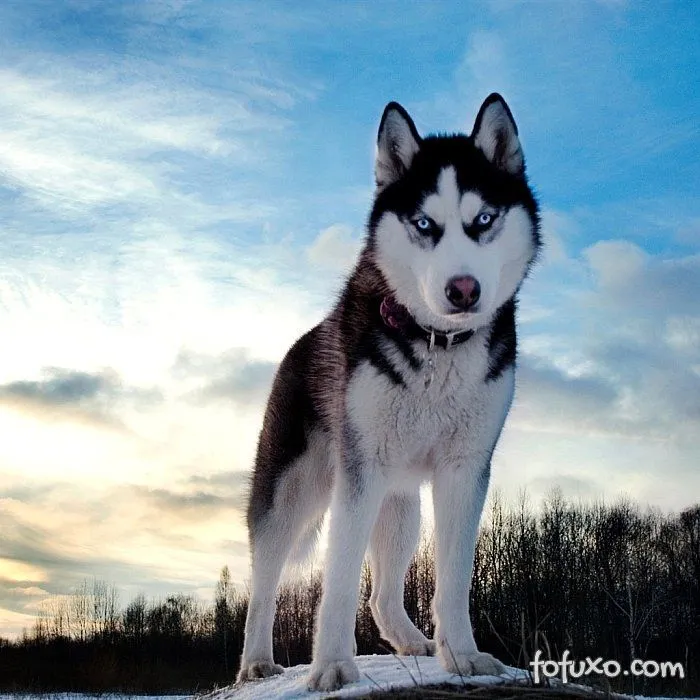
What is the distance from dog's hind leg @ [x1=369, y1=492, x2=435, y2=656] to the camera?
7.25m

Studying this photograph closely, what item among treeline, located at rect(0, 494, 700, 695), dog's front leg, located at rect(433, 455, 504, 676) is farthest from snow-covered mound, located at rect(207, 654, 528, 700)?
treeline, located at rect(0, 494, 700, 695)

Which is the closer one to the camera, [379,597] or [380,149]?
[380,149]

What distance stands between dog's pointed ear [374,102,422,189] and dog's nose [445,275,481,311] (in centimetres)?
126

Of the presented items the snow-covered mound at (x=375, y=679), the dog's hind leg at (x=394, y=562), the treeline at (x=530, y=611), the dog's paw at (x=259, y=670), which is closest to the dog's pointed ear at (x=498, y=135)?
the dog's hind leg at (x=394, y=562)

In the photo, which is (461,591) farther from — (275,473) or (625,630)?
(625,630)

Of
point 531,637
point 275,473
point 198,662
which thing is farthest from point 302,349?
point 198,662

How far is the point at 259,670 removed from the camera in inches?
287

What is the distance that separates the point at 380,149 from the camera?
6.29m

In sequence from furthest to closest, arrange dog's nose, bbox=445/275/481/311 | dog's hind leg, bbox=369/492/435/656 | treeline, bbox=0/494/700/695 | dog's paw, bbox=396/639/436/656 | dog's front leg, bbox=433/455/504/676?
1. treeline, bbox=0/494/700/695
2. dog's hind leg, bbox=369/492/435/656
3. dog's paw, bbox=396/639/436/656
4. dog's front leg, bbox=433/455/504/676
5. dog's nose, bbox=445/275/481/311

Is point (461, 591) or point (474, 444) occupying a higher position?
point (474, 444)

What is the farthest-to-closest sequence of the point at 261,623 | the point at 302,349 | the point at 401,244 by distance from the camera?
the point at 302,349 < the point at 261,623 < the point at 401,244

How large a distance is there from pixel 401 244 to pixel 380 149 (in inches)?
34.7

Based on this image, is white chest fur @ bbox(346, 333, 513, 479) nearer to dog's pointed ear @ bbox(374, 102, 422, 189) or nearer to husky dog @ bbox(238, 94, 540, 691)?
husky dog @ bbox(238, 94, 540, 691)

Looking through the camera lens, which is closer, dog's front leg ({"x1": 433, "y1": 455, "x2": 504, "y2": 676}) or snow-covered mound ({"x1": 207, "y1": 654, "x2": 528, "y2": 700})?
snow-covered mound ({"x1": 207, "y1": 654, "x2": 528, "y2": 700})
